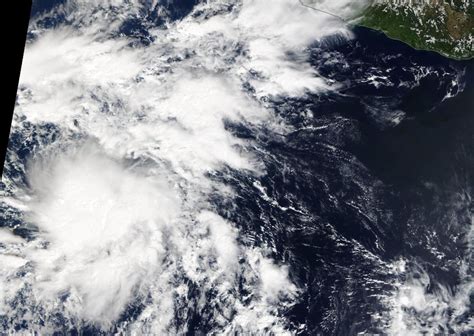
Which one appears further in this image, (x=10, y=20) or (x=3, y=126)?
(x=3, y=126)

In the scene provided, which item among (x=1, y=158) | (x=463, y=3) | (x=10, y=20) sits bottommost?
(x=463, y=3)

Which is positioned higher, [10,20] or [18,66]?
[10,20]

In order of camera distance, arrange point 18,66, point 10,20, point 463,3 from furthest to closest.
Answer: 1. point 463,3
2. point 18,66
3. point 10,20

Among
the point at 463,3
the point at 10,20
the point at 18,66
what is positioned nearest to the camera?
the point at 10,20

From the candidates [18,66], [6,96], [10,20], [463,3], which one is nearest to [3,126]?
[6,96]

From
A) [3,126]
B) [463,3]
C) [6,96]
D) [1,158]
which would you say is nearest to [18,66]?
[6,96]

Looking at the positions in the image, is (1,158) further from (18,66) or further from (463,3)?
(463,3)

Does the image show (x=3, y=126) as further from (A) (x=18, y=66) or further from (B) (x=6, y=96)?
(A) (x=18, y=66)

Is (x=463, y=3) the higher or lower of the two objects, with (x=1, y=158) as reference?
lower

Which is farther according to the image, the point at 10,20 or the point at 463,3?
the point at 463,3

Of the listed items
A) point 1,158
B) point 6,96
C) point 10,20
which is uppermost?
point 10,20
